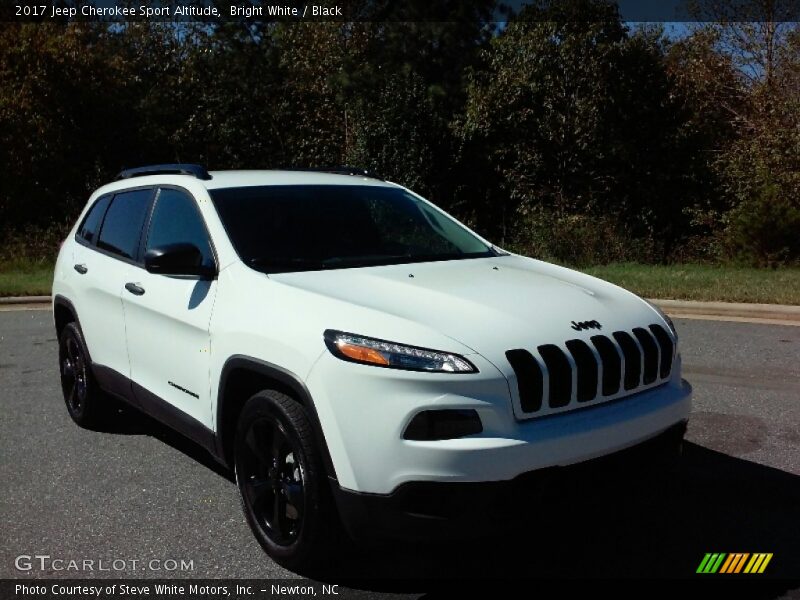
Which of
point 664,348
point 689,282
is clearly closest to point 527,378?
point 664,348

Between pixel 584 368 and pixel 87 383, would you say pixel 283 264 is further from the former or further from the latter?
pixel 87 383

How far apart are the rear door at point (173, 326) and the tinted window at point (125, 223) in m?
0.18

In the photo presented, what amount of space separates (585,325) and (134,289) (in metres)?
2.50

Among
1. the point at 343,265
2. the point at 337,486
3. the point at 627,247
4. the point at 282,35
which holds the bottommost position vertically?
the point at 627,247

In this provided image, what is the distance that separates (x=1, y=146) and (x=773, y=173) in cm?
2096

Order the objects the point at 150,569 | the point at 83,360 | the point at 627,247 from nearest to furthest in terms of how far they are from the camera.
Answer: the point at 150,569 < the point at 83,360 < the point at 627,247

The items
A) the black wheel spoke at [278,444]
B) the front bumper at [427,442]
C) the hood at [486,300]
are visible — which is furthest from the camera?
the black wheel spoke at [278,444]

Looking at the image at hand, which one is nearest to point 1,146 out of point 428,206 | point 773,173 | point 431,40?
point 431,40

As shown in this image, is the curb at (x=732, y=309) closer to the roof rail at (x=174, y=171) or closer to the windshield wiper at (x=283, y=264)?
the roof rail at (x=174, y=171)

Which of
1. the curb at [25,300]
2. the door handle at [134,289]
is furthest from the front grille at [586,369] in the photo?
the curb at [25,300]

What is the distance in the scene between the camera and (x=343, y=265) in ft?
13.5

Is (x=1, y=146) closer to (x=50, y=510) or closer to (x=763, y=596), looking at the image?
(x=50, y=510)

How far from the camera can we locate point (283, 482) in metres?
3.56

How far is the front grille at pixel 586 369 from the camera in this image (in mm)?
3156
